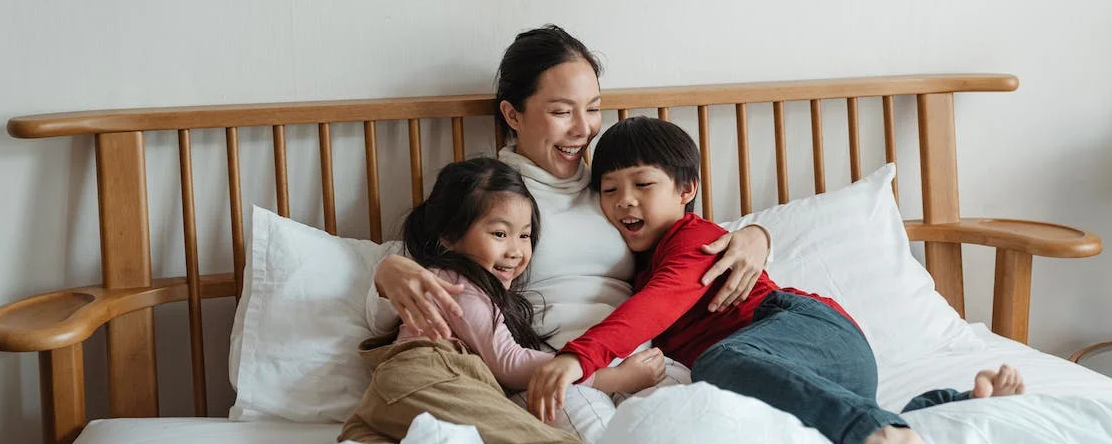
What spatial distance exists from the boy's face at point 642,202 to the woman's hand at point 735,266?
94 millimetres

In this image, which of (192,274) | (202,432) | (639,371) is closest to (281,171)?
(192,274)

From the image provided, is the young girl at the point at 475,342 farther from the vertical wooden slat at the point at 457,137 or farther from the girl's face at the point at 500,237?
the vertical wooden slat at the point at 457,137

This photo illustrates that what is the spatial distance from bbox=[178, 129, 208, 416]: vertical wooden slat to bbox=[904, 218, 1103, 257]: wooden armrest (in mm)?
1189

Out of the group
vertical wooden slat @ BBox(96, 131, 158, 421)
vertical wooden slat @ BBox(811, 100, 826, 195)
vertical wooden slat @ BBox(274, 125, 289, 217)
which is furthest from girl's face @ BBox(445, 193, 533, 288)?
vertical wooden slat @ BBox(811, 100, 826, 195)

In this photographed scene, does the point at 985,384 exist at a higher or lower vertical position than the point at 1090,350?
higher

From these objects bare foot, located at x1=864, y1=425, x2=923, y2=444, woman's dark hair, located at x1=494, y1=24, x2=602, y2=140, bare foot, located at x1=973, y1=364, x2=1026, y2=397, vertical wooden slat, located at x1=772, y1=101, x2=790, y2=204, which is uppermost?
woman's dark hair, located at x1=494, y1=24, x2=602, y2=140

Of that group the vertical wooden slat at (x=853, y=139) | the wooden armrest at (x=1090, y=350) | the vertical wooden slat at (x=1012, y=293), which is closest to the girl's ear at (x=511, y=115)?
the vertical wooden slat at (x=853, y=139)

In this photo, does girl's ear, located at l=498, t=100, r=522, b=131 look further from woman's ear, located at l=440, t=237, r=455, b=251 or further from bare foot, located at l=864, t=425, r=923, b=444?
bare foot, located at l=864, t=425, r=923, b=444

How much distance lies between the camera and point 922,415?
4.00 feet

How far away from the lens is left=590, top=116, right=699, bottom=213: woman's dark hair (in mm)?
1610

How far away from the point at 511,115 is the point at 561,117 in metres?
0.09

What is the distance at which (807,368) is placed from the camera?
4.43 feet

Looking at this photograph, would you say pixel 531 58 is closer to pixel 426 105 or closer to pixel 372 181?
pixel 426 105

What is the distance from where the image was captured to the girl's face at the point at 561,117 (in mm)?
1685
